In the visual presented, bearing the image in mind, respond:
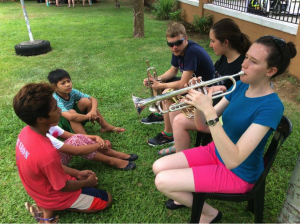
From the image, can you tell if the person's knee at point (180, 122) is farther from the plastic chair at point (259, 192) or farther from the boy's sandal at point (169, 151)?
the plastic chair at point (259, 192)

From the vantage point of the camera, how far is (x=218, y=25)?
2516mm

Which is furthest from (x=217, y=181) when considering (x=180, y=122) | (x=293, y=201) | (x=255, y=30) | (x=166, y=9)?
(x=166, y=9)

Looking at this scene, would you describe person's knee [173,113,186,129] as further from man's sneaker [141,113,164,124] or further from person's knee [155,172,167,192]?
man's sneaker [141,113,164,124]

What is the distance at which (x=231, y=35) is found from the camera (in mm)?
2453

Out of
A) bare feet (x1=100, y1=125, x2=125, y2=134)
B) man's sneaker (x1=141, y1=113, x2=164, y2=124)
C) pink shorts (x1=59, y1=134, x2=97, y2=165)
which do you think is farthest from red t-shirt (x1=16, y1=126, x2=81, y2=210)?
man's sneaker (x1=141, y1=113, x2=164, y2=124)

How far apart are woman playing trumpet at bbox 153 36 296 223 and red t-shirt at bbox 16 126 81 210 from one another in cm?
82

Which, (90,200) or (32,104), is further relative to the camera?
(90,200)

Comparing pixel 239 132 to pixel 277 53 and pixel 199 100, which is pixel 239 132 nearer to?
pixel 199 100

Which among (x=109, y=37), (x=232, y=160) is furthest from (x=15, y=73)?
(x=232, y=160)

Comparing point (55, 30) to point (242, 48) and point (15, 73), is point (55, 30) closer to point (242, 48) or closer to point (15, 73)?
point (15, 73)

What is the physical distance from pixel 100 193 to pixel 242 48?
207cm

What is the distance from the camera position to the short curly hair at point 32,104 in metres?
1.80

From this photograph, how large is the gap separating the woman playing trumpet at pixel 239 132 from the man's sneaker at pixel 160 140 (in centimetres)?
110

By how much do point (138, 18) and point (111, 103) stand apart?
190 inches
